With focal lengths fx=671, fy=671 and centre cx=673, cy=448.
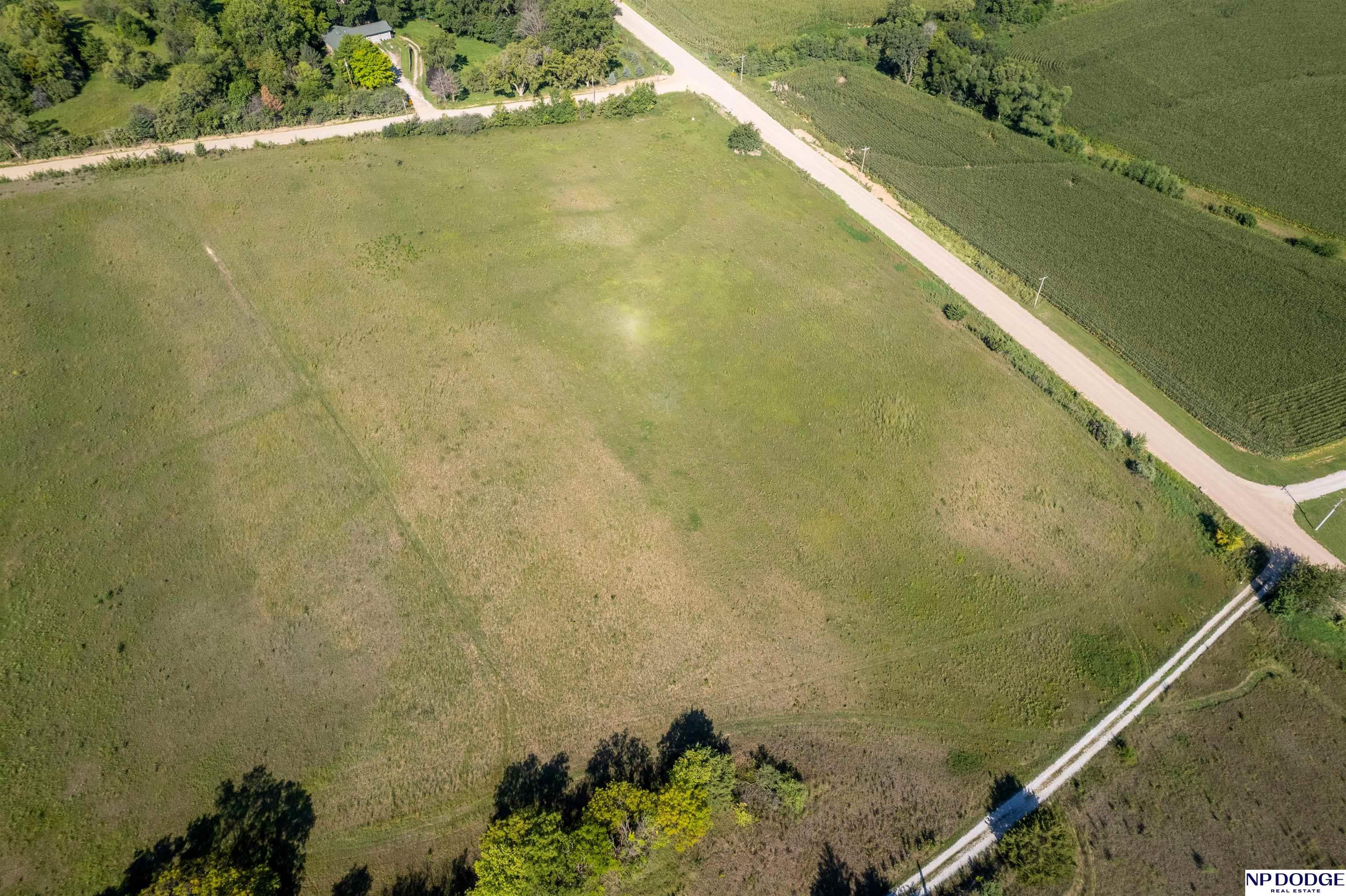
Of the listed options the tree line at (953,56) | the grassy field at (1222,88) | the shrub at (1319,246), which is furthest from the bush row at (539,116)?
the shrub at (1319,246)

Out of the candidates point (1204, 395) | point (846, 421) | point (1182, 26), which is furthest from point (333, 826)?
point (1182, 26)

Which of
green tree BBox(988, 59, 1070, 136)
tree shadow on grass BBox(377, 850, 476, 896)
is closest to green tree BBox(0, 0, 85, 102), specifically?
tree shadow on grass BBox(377, 850, 476, 896)

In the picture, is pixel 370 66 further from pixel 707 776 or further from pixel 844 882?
pixel 844 882

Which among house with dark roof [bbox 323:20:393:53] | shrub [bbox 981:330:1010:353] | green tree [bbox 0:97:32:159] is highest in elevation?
house with dark roof [bbox 323:20:393:53]

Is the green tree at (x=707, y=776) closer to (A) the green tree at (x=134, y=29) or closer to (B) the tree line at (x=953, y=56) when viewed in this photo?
(B) the tree line at (x=953, y=56)

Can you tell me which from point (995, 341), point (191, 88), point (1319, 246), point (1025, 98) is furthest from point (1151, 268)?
Result: point (191, 88)

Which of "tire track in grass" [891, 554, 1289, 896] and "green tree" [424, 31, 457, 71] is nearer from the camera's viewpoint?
"tire track in grass" [891, 554, 1289, 896]

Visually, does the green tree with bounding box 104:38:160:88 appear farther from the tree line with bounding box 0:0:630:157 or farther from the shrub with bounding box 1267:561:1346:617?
the shrub with bounding box 1267:561:1346:617
